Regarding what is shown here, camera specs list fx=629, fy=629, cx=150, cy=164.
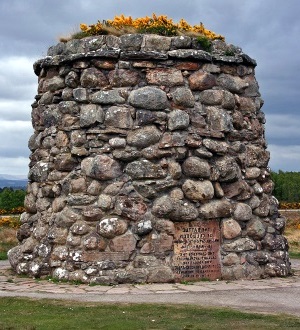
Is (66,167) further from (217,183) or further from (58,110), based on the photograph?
(217,183)

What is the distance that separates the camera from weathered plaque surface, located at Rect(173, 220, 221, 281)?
9688 millimetres

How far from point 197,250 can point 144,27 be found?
384 centimetres

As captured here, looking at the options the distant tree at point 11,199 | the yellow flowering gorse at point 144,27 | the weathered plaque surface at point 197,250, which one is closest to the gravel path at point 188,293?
the weathered plaque surface at point 197,250

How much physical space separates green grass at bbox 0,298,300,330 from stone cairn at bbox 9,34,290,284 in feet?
6.68

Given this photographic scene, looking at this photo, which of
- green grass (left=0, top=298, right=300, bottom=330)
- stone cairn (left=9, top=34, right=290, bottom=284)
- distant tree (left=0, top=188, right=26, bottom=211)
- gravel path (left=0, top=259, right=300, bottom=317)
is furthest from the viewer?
distant tree (left=0, top=188, right=26, bottom=211)

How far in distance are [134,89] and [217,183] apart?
201 centimetres

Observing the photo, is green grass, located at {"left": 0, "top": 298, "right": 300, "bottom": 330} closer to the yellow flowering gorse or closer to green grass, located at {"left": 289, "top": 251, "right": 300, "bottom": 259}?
the yellow flowering gorse

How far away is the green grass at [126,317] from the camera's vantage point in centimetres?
630

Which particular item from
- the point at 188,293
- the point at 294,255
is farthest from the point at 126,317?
the point at 294,255

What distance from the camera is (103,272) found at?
9.46 meters

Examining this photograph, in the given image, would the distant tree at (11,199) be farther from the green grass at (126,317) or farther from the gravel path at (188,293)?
the green grass at (126,317)

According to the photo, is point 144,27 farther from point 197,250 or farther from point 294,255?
point 294,255

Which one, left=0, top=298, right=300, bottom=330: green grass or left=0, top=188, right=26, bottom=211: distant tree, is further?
left=0, top=188, right=26, bottom=211: distant tree

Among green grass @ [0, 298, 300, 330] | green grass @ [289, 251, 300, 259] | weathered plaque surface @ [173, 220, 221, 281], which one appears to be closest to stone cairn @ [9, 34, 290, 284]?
weathered plaque surface @ [173, 220, 221, 281]
